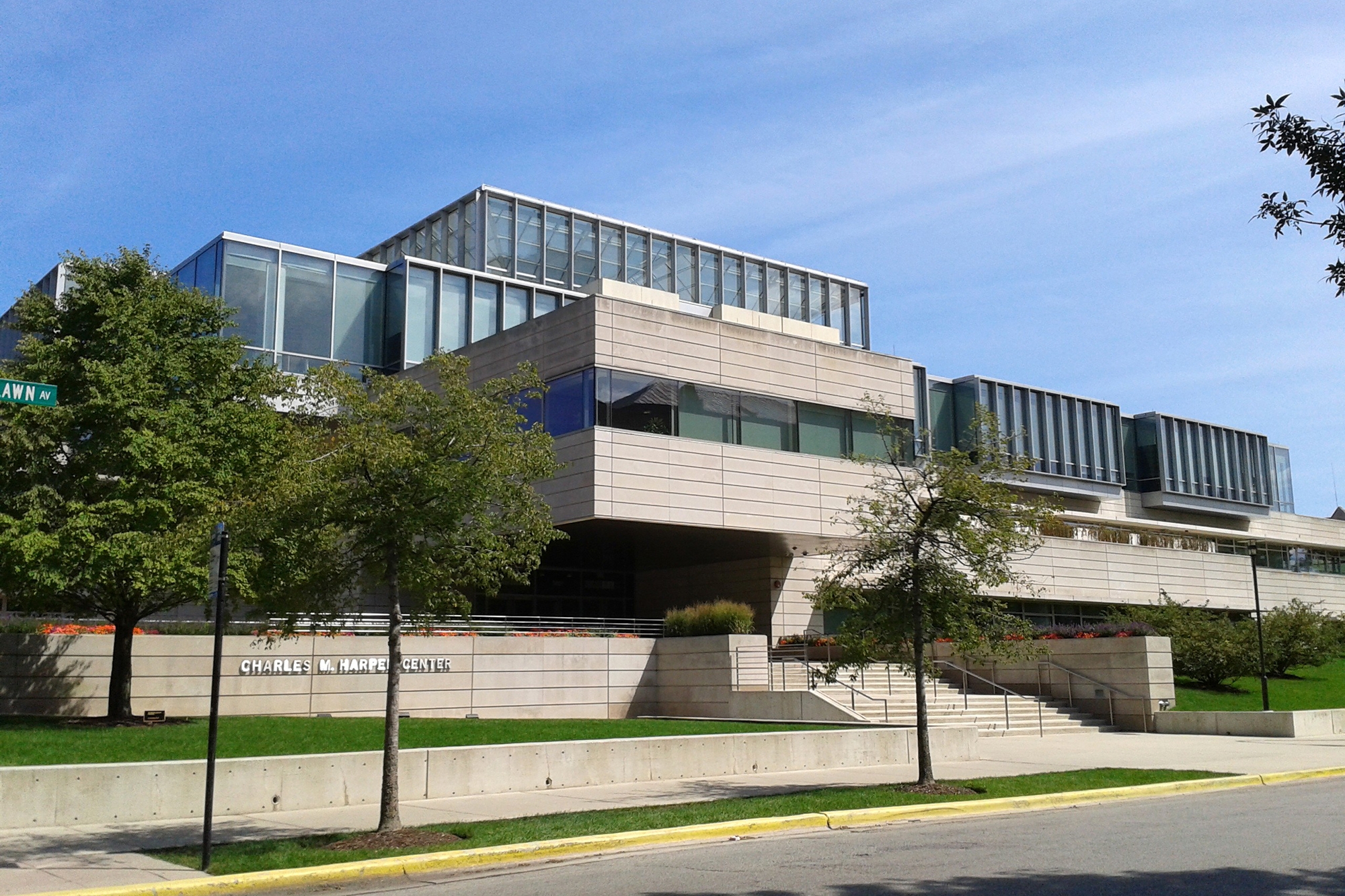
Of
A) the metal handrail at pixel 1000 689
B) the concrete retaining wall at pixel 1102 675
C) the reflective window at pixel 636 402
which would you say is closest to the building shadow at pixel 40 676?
the reflective window at pixel 636 402

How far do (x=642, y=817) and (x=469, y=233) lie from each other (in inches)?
1827

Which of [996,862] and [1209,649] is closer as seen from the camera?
[996,862]

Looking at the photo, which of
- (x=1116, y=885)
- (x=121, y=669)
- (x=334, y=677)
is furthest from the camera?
(x=334, y=677)

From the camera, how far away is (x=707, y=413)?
3603 cm

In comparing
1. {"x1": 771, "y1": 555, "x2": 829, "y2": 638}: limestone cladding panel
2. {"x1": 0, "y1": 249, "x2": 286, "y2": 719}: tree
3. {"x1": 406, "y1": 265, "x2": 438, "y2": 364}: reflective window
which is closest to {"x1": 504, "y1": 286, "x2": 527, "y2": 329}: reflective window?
{"x1": 406, "y1": 265, "x2": 438, "y2": 364}: reflective window

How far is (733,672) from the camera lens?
3023 centimetres

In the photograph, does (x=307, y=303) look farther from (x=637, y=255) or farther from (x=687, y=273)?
(x=687, y=273)

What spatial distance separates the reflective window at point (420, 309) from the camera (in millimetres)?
45562

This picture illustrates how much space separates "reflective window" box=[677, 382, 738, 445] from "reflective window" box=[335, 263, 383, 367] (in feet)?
51.0

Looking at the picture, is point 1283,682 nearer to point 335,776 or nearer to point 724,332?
point 724,332

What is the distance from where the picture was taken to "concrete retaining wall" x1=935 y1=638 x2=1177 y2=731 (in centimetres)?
3127

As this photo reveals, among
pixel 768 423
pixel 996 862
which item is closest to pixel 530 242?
pixel 768 423

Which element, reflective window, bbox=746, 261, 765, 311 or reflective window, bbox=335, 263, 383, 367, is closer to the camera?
reflective window, bbox=335, 263, 383, 367

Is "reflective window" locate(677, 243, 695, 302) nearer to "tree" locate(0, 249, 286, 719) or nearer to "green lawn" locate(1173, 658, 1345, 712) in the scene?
"green lawn" locate(1173, 658, 1345, 712)
